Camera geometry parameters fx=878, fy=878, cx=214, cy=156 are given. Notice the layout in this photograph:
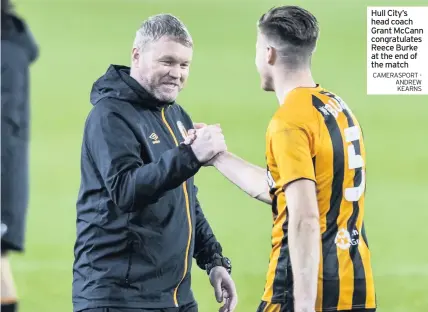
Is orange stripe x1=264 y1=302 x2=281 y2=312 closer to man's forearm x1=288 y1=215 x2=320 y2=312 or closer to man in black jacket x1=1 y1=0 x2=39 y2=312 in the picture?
man's forearm x1=288 y1=215 x2=320 y2=312

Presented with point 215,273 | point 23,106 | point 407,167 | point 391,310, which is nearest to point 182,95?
point 407,167

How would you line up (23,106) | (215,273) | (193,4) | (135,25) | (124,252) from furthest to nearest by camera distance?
(135,25) → (193,4) → (23,106) → (215,273) → (124,252)

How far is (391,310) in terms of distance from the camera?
412 centimetres

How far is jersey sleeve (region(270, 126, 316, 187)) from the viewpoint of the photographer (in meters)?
2.16

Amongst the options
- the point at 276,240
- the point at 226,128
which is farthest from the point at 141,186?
the point at 226,128

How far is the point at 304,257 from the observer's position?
2.14 m

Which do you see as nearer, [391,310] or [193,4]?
[391,310]

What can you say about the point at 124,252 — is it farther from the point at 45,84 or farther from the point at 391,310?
the point at 45,84

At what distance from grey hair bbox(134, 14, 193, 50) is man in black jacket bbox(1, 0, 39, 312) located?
2.00ft

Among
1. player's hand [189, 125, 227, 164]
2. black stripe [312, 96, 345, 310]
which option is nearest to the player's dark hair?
black stripe [312, 96, 345, 310]

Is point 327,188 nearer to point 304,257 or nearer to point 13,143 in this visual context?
point 304,257

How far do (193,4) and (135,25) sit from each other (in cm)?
46

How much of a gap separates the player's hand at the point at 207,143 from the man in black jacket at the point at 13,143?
81 centimetres
